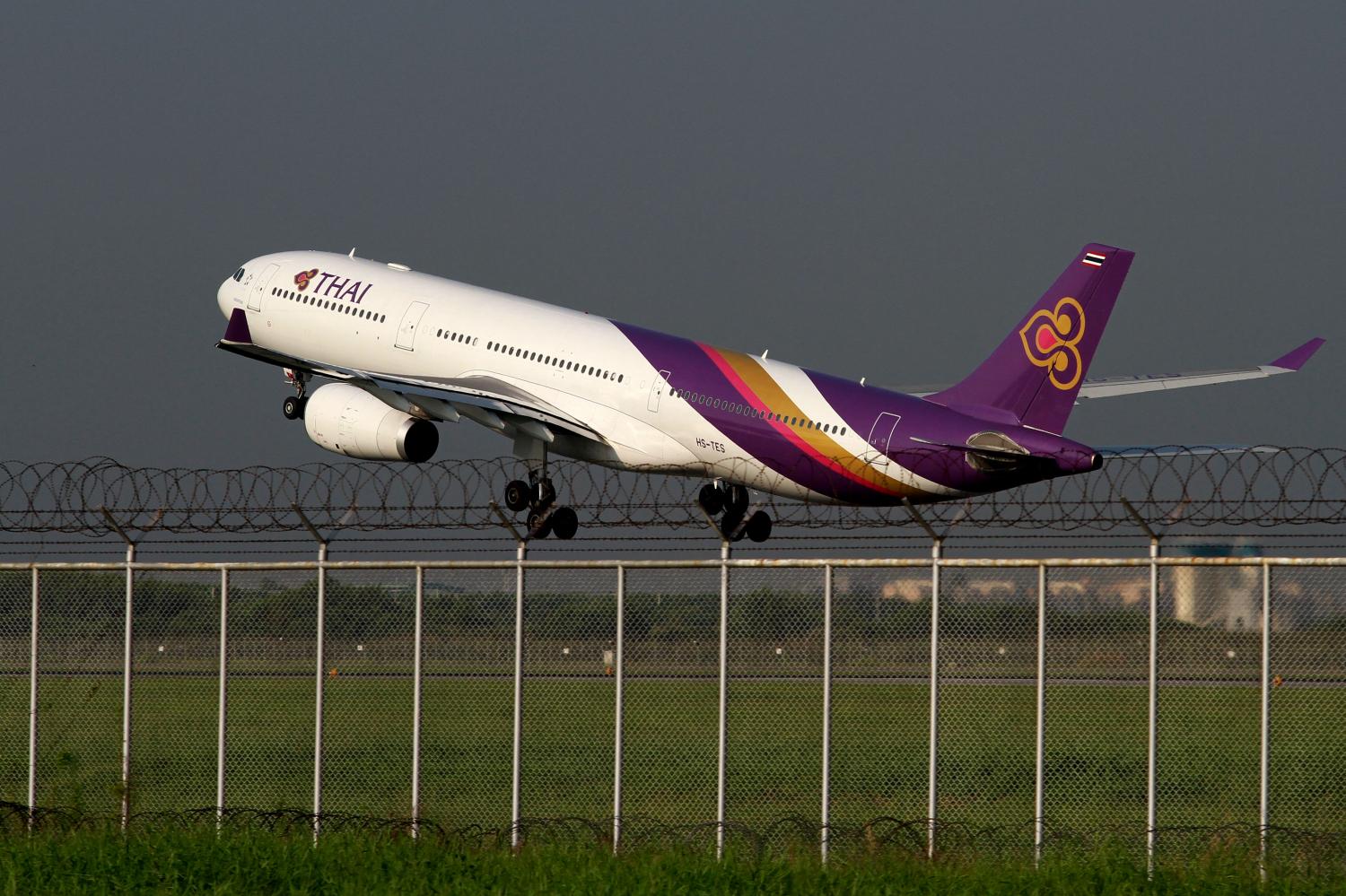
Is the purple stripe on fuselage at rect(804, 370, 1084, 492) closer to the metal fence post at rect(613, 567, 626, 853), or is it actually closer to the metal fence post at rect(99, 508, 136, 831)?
the metal fence post at rect(613, 567, 626, 853)

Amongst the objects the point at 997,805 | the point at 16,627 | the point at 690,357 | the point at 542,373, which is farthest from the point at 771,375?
the point at 16,627

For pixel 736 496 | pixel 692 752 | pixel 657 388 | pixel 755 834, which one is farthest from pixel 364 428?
pixel 755 834

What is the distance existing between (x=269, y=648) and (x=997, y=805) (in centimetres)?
1291

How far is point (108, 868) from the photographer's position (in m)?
18.2

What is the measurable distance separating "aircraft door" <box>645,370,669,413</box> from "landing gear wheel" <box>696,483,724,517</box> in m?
2.14

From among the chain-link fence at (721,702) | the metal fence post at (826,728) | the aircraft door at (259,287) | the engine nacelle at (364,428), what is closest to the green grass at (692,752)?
the chain-link fence at (721,702)

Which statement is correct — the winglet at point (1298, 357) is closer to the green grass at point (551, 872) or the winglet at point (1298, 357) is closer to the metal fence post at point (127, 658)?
the green grass at point (551, 872)

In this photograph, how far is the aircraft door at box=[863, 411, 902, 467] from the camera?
117 ft

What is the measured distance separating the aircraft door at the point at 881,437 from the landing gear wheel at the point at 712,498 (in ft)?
16.9

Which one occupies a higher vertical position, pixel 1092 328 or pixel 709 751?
pixel 1092 328

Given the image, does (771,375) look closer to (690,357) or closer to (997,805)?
(690,357)

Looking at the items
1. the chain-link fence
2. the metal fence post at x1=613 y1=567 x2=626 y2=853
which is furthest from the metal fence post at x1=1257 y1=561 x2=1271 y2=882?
the metal fence post at x1=613 y1=567 x2=626 y2=853

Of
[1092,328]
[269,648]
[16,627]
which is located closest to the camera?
[269,648]

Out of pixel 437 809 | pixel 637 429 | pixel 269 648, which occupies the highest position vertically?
pixel 637 429
